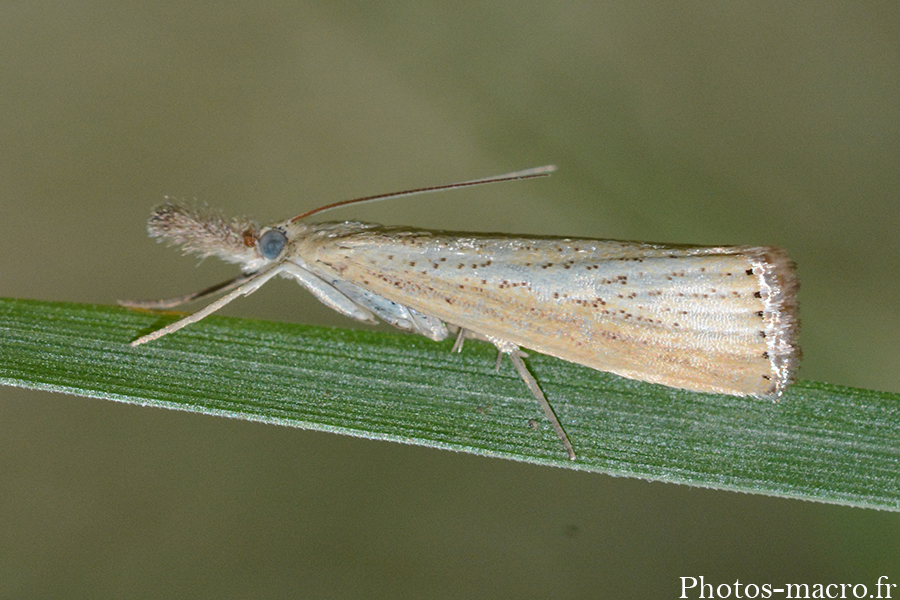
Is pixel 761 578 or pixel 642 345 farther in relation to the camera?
pixel 761 578

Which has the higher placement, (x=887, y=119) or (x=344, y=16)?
(x=344, y=16)

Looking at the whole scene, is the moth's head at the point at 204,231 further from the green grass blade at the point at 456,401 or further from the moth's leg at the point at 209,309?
the green grass blade at the point at 456,401

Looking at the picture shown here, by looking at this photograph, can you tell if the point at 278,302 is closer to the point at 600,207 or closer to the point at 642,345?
the point at 600,207

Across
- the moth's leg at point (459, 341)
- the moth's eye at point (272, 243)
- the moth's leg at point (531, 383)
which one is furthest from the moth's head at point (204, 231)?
the moth's leg at point (531, 383)

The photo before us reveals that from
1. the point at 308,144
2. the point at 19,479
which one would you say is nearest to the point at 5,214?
the point at 19,479

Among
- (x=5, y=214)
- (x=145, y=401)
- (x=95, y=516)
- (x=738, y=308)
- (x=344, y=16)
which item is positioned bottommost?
→ (x=95, y=516)

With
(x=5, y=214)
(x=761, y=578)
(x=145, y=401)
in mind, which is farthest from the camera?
(x=5, y=214)

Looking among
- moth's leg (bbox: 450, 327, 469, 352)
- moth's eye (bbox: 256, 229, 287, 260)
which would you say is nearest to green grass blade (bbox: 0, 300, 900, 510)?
moth's leg (bbox: 450, 327, 469, 352)
